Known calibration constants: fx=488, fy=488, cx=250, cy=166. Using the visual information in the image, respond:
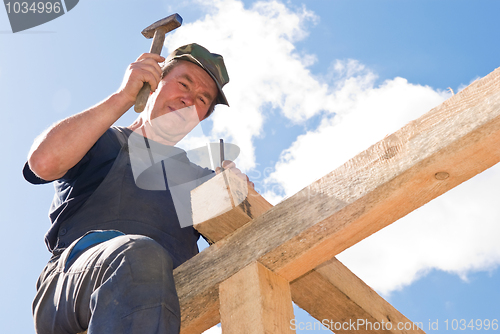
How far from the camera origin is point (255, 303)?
1717 mm

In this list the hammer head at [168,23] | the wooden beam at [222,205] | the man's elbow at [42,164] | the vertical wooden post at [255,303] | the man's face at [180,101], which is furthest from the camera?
the hammer head at [168,23]

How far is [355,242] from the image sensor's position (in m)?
1.85

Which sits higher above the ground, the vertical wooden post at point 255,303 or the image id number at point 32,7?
the image id number at point 32,7

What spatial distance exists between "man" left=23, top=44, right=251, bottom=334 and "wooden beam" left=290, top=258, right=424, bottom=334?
58 centimetres

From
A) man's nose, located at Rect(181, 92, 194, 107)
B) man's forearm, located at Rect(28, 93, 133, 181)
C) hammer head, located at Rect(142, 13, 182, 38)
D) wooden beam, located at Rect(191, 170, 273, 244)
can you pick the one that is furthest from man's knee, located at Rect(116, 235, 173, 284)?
hammer head, located at Rect(142, 13, 182, 38)

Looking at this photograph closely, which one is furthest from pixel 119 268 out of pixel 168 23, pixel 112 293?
pixel 168 23

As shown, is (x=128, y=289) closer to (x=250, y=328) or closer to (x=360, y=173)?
(x=250, y=328)

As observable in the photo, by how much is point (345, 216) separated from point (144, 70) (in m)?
1.19

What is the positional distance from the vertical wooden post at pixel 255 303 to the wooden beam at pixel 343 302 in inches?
10.5

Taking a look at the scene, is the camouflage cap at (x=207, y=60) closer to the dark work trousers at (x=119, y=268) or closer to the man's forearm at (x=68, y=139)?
the dark work trousers at (x=119, y=268)

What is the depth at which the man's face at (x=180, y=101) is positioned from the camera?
9.89ft

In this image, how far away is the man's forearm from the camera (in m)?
2.05

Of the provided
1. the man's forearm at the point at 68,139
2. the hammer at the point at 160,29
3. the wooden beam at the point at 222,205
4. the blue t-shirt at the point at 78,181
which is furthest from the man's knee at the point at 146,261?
the hammer at the point at 160,29

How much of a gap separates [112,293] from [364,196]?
91 cm
